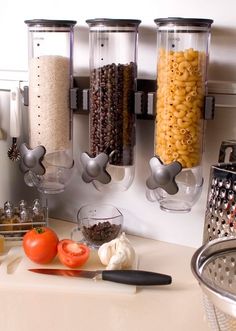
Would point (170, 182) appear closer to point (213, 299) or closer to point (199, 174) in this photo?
point (199, 174)

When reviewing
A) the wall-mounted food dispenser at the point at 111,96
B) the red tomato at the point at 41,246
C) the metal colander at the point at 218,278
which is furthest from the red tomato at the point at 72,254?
the metal colander at the point at 218,278

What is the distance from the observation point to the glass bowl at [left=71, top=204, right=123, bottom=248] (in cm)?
129

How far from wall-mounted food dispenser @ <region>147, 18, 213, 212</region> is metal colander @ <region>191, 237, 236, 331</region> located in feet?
0.66

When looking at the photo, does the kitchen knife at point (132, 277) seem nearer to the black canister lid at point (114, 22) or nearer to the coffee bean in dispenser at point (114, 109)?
the coffee bean in dispenser at point (114, 109)

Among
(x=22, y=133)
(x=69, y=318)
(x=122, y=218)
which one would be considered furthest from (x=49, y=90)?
(x=69, y=318)

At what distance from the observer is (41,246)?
3.93ft

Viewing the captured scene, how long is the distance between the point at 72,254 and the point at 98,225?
0.44 ft

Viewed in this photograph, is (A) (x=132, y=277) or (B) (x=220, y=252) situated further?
(A) (x=132, y=277)

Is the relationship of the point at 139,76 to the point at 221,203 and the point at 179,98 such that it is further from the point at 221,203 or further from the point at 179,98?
the point at 221,203

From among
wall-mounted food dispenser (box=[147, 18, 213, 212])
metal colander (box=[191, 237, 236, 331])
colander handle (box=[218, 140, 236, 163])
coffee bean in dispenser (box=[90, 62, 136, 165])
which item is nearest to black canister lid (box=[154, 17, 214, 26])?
wall-mounted food dispenser (box=[147, 18, 213, 212])

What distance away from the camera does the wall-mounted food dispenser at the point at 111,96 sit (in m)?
1.23

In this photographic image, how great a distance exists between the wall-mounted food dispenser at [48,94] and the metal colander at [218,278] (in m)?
0.46

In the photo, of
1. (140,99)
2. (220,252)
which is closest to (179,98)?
(140,99)

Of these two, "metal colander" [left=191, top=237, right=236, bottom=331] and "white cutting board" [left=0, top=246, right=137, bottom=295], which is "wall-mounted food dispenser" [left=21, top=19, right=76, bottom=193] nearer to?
"white cutting board" [left=0, top=246, right=137, bottom=295]
